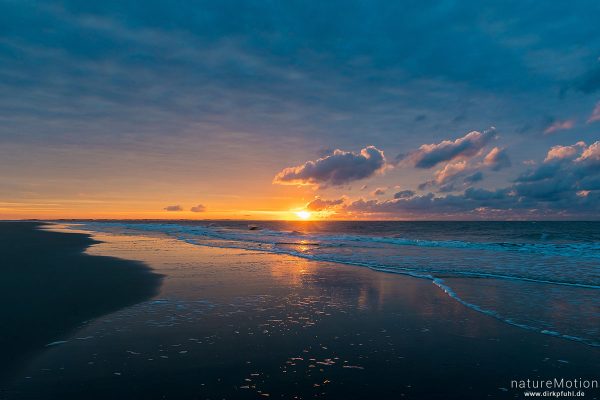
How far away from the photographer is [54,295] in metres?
13.9

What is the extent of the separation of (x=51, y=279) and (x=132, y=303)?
687 cm

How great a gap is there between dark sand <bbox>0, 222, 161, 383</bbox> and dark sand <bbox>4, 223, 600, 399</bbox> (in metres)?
0.66

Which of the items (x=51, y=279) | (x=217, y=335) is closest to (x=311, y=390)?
(x=217, y=335)

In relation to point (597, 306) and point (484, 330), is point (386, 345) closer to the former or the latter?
point (484, 330)

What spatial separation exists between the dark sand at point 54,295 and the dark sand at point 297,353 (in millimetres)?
657

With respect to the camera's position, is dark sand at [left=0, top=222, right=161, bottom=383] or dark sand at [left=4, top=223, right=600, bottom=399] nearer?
dark sand at [left=4, top=223, right=600, bottom=399]

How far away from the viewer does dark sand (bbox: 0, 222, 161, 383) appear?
29.7ft

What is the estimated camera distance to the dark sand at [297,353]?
6723mm

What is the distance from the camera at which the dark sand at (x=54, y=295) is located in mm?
9055

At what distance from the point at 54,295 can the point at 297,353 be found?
1041cm

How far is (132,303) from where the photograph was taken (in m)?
13.2

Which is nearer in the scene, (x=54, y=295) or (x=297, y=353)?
(x=297, y=353)

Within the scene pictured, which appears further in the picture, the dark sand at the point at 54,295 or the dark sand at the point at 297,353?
the dark sand at the point at 54,295

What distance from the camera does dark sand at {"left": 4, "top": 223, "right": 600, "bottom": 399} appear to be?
672 centimetres
